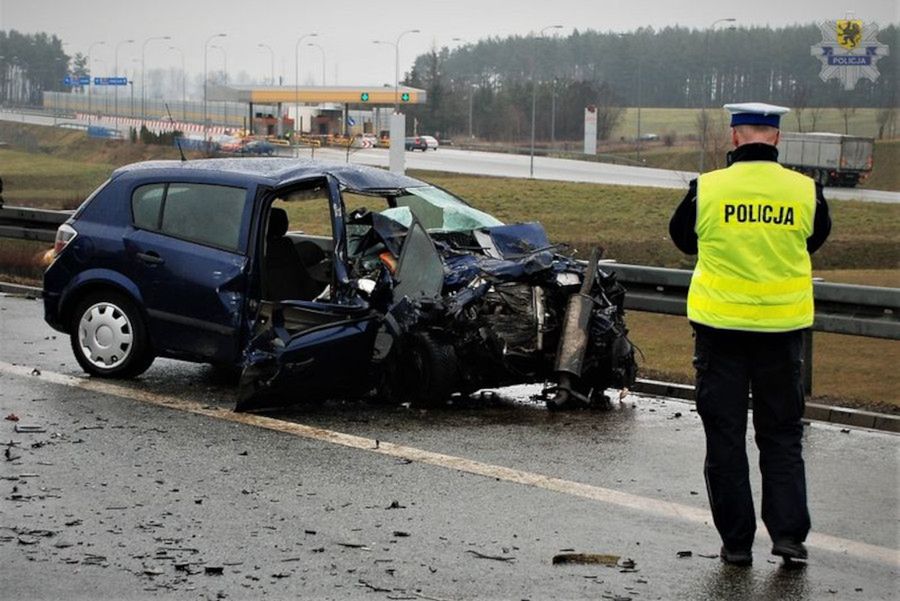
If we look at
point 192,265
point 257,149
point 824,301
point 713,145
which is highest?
point 192,265

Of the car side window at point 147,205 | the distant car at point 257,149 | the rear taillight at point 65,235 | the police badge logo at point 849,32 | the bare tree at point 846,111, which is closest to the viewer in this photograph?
the car side window at point 147,205

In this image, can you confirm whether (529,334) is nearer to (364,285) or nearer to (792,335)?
(364,285)

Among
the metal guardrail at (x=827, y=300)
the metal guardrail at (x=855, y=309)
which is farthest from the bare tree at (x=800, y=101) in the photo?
the metal guardrail at (x=855, y=309)

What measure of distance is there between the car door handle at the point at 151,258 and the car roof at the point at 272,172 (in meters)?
0.64

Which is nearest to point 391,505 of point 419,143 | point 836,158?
point 836,158

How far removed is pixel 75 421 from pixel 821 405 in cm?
483

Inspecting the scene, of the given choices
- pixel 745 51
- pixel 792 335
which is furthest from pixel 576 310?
pixel 745 51

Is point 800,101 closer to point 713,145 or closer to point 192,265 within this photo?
point 713,145

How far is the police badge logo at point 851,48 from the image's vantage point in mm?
33000

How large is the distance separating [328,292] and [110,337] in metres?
1.70

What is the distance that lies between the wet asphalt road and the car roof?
1532 millimetres

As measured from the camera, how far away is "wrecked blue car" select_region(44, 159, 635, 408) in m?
10.1

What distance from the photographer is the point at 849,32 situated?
3328cm

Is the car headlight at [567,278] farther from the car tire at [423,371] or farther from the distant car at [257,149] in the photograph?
the distant car at [257,149]
